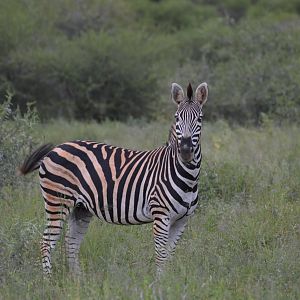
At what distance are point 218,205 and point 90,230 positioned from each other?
1749mm

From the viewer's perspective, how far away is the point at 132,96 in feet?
68.6

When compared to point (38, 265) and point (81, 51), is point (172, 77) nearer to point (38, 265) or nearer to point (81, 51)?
point (81, 51)

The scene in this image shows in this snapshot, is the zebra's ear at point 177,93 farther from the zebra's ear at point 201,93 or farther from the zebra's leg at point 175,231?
the zebra's leg at point 175,231

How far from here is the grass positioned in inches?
217

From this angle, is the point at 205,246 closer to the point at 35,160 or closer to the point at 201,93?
the point at 201,93

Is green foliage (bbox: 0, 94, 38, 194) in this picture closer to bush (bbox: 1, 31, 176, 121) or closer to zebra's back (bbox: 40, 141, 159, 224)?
zebra's back (bbox: 40, 141, 159, 224)

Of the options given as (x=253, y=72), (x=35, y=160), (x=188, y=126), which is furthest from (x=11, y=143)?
(x=253, y=72)

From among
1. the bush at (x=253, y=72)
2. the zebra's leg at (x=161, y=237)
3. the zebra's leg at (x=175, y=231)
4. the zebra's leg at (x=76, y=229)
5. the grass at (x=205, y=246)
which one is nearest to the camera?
the grass at (x=205, y=246)

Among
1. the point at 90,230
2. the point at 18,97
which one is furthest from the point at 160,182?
the point at 18,97

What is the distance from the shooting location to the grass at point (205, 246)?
5.52 m

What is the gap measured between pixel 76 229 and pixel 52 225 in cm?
36

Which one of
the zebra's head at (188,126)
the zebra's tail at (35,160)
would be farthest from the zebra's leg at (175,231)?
the zebra's tail at (35,160)

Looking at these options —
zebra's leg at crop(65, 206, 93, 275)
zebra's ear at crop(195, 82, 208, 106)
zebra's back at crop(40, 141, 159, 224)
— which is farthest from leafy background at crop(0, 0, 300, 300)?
zebra's ear at crop(195, 82, 208, 106)

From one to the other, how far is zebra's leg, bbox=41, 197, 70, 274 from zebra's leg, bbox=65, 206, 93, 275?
0.58ft
